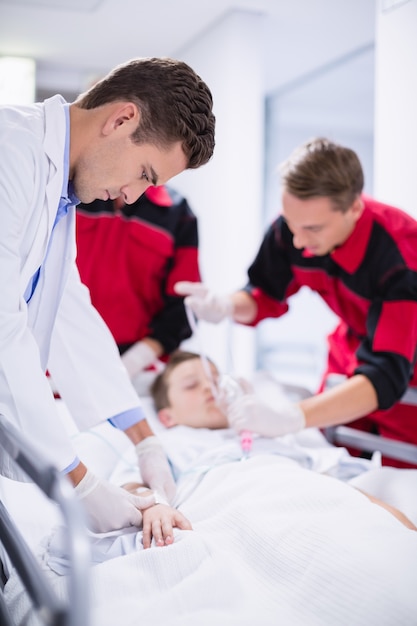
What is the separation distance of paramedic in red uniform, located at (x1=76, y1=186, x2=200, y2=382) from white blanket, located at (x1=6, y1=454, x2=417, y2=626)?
1244 mm

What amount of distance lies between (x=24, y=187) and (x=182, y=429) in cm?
116

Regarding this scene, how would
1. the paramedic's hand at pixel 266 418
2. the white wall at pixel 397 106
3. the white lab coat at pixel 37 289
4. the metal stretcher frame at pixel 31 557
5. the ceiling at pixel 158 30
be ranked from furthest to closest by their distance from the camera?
the ceiling at pixel 158 30, the white wall at pixel 397 106, the paramedic's hand at pixel 266 418, the white lab coat at pixel 37 289, the metal stretcher frame at pixel 31 557

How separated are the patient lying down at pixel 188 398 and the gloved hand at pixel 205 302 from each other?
181mm

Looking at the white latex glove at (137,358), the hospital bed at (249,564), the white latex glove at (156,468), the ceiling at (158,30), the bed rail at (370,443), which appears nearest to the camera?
the hospital bed at (249,564)

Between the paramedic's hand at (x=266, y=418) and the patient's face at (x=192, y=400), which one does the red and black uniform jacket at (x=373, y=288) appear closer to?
the paramedic's hand at (x=266, y=418)

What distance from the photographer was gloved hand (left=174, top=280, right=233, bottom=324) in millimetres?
2314

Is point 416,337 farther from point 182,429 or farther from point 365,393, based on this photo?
point 182,429

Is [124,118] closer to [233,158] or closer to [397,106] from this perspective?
[397,106]

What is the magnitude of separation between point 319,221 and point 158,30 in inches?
111

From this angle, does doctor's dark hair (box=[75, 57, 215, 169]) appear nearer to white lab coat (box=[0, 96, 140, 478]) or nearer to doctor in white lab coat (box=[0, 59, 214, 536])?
doctor in white lab coat (box=[0, 59, 214, 536])

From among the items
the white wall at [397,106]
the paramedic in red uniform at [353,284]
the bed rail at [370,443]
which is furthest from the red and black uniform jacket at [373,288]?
the white wall at [397,106]

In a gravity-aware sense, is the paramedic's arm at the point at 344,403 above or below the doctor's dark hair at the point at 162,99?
below

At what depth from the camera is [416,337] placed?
1967 millimetres

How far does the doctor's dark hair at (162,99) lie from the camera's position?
1.30m
